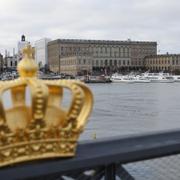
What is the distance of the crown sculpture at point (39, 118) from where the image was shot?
6.01ft

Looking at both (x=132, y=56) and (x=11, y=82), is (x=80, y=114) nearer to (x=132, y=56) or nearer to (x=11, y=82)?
(x=11, y=82)

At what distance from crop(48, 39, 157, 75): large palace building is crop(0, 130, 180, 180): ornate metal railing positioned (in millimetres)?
133880

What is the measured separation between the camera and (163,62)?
16125 centimetres

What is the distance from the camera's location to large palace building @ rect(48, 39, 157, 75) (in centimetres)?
14350

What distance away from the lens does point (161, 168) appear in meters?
2.42

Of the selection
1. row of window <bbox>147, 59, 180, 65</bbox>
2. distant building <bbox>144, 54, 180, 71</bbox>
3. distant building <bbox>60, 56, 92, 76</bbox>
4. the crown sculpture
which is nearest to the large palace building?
distant building <bbox>60, 56, 92, 76</bbox>

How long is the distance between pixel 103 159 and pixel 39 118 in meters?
0.34

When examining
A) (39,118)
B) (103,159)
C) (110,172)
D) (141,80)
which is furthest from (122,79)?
(39,118)

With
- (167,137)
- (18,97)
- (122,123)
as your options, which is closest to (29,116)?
(18,97)

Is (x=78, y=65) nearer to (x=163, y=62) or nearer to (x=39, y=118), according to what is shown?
(x=163, y=62)

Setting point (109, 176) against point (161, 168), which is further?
point (161, 168)

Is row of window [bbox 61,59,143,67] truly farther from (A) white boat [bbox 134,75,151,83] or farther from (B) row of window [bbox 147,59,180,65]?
(A) white boat [bbox 134,75,151,83]

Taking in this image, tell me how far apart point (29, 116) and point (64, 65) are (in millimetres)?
157907

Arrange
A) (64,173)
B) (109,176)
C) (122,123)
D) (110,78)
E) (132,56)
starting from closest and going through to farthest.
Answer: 1. (64,173)
2. (109,176)
3. (122,123)
4. (110,78)
5. (132,56)
